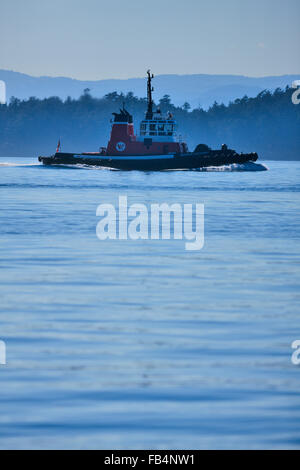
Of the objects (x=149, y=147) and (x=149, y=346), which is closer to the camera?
(x=149, y=346)

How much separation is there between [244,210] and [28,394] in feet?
132

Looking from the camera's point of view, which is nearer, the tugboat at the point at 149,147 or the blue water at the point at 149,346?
the blue water at the point at 149,346

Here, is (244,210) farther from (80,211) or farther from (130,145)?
(130,145)

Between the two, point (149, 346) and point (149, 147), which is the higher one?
point (149, 147)

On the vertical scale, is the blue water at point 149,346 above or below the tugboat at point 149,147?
below

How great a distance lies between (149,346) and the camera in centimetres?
1398

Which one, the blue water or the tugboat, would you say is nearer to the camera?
the blue water

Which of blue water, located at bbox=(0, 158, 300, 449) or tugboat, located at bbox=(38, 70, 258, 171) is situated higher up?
tugboat, located at bbox=(38, 70, 258, 171)

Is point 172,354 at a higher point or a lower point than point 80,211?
lower

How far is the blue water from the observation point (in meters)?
10.1

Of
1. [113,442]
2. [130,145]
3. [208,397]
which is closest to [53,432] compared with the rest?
[113,442]

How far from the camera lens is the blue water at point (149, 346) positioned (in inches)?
398

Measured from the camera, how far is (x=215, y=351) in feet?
44.8
